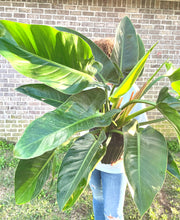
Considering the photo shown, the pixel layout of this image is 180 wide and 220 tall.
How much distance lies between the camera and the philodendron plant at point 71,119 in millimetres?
694

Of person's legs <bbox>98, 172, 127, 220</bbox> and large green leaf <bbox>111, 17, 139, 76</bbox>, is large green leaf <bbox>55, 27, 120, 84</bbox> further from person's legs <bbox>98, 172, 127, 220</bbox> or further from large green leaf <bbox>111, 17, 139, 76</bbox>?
person's legs <bbox>98, 172, 127, 220</bbox>

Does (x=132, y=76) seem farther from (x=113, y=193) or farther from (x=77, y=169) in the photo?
(x=113, y=193)

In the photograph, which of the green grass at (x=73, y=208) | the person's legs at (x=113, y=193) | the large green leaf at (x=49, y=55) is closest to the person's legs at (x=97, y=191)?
the person's legs at (x=113, y=193)

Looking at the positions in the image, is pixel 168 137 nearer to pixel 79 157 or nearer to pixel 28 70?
pixel 79 157

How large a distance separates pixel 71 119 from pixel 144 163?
1.03ft

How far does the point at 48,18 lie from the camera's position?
117 inches

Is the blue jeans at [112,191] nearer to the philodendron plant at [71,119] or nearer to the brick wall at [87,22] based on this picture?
the philodendron plant at [71,119]

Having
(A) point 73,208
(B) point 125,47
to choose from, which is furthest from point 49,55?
(A) point 73,208

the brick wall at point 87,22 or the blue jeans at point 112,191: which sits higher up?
the brick wall at point 87,22

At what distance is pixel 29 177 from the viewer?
885mm

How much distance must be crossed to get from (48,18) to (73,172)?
8.92ft

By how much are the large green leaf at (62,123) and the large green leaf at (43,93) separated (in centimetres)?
15

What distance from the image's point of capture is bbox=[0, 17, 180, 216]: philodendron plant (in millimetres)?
694

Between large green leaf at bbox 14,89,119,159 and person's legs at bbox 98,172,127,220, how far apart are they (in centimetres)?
74
